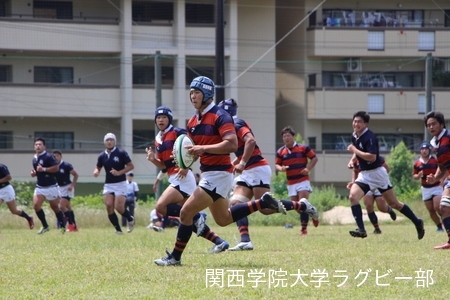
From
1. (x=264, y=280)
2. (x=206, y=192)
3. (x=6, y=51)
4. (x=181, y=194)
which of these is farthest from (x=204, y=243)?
(x=6, y=51)

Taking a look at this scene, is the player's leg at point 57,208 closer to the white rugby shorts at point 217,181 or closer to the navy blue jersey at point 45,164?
the navy blue jersey at point 45,164

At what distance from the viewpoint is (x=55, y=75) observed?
4172cm

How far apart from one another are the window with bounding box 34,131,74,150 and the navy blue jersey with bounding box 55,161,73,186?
17.3 metres

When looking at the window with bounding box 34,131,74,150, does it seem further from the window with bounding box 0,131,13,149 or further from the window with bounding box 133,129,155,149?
the window with bounding box 133,129,155,149

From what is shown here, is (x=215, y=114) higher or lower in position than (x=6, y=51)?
lower

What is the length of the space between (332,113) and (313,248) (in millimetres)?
30891

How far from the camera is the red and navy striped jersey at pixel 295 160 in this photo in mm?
20234

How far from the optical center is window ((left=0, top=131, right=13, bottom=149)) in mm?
40884

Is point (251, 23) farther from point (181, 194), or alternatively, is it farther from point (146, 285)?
point (146, 285)

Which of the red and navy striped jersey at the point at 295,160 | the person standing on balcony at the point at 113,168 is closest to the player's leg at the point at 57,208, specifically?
the person standing on balcony at the point at 113,168

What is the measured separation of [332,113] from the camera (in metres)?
44.0

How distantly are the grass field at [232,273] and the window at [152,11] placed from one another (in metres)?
30.0

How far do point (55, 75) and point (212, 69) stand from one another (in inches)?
297

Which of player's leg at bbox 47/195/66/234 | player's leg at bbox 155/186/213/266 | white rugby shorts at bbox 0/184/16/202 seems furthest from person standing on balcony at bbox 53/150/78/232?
player's leg at bbox 155/186/213/266
